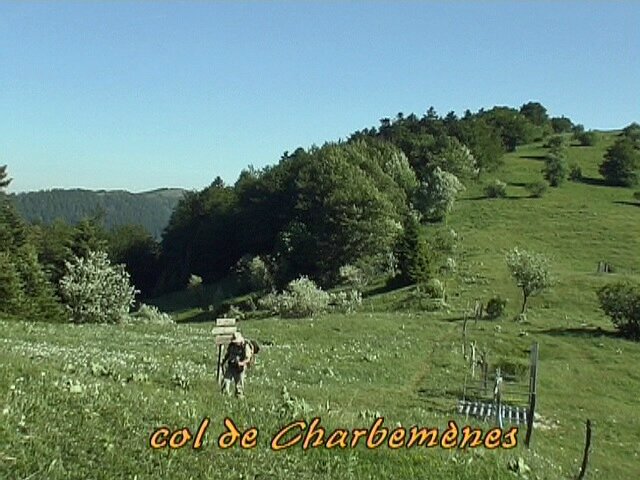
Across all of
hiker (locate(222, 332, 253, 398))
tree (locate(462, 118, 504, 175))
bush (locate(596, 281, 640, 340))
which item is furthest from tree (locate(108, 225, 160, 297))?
hiker (locate(222, 332, 253, 398))

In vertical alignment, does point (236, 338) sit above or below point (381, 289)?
above

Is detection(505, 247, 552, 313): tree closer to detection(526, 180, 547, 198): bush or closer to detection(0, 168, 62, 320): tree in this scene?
detection(0, 168, 62, 320): tree

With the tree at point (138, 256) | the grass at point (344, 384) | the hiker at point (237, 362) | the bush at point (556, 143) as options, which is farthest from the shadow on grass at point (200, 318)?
the bush at point (556, 143)

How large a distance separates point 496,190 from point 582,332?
232 ft

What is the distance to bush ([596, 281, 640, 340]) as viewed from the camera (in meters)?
48.6

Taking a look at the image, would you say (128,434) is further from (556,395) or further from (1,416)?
(556,395)

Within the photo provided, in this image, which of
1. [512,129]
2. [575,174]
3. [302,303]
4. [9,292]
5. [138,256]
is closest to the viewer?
[9,292]

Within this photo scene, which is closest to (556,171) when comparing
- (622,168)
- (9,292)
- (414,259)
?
(622,168)

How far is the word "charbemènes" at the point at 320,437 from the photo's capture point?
9.52 metres

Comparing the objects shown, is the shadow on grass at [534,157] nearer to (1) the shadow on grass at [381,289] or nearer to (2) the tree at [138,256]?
(2) the tree at [138,256]

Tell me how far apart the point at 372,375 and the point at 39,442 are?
24.7 meters

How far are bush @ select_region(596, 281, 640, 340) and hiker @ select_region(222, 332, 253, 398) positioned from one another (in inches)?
1538

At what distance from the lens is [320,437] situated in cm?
1067

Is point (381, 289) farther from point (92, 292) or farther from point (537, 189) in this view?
point (537, 189)
